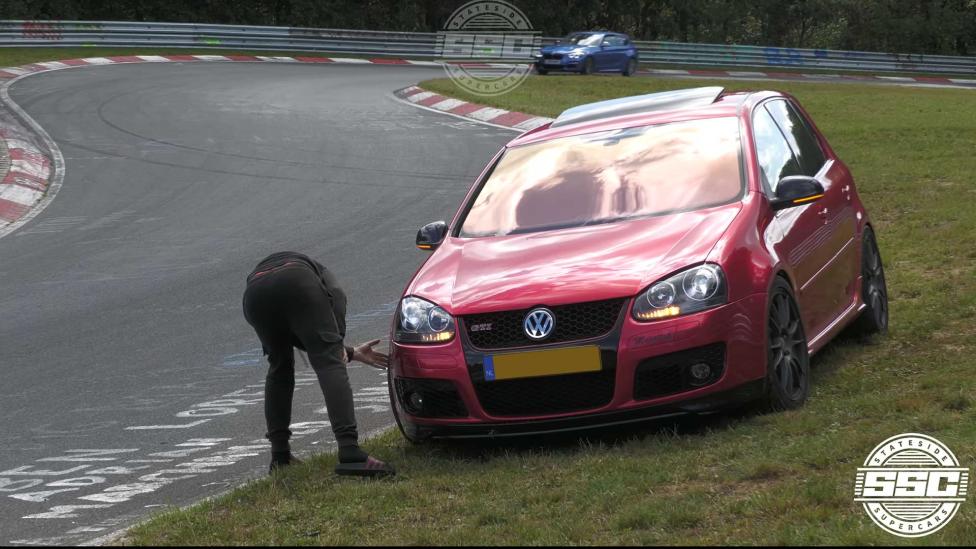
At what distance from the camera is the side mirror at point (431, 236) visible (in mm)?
7504

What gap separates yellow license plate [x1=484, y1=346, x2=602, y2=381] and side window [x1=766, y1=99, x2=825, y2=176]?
2523 mm

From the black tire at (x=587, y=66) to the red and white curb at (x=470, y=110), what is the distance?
928cm

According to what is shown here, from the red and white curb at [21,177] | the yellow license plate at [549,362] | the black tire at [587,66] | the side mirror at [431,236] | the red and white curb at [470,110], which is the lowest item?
the black tire at [587,66]

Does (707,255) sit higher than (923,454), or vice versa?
(707,255)

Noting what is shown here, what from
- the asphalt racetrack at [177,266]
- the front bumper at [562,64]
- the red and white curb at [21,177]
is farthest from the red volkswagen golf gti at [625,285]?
the front bumper at [562,64]

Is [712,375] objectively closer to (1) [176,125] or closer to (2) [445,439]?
(2) [445,439]

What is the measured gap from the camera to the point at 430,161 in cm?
1881

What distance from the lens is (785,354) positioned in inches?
261

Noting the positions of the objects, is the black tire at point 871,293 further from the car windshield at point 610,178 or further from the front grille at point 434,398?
the front grille at point 434,398

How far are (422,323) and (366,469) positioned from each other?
83 centimetres

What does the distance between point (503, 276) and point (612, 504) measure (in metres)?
1.67

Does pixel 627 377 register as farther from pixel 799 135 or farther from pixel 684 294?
pixel 799 135

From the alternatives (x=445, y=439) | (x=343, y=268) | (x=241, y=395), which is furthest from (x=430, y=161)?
(x=445, y=439)

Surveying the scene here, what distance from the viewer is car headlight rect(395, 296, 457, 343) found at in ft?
21.0
